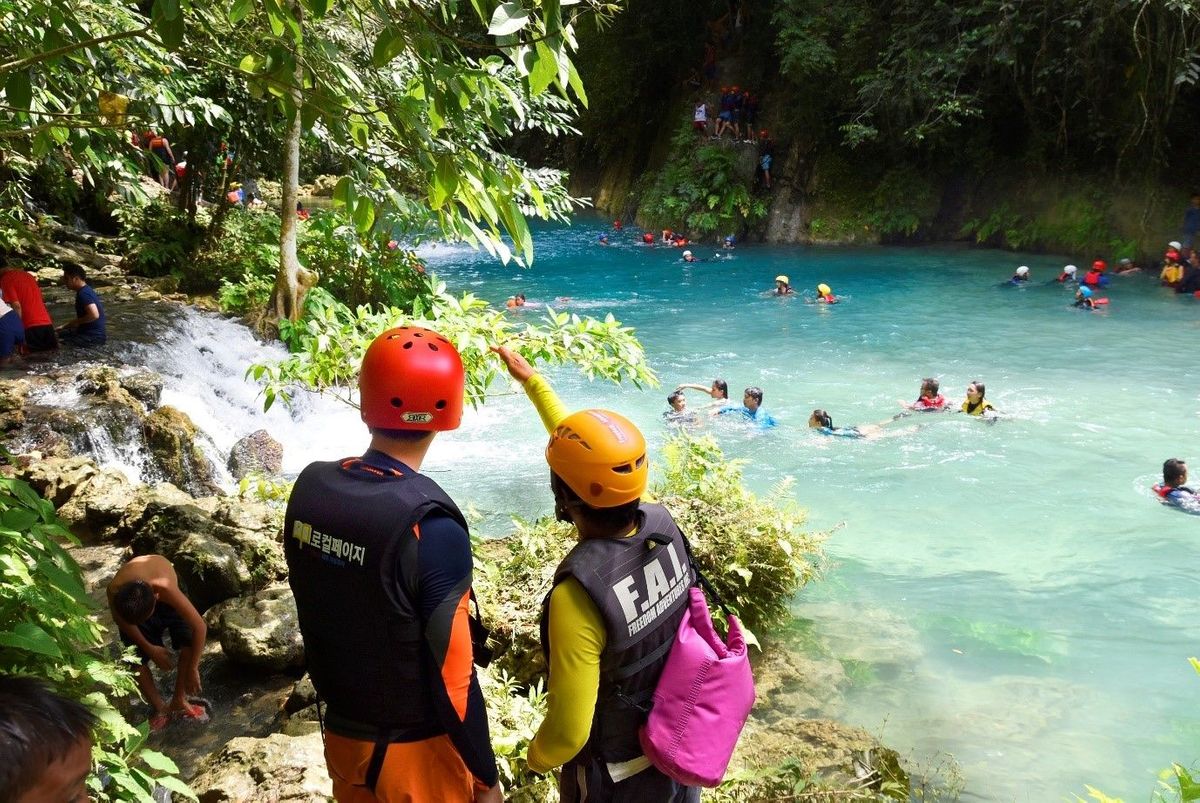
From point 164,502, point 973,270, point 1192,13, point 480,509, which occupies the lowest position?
point 480,509

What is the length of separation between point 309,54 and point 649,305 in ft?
51.4

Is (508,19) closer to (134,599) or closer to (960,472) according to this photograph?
(134,599)

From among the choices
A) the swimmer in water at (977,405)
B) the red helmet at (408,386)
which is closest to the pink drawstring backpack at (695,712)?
the red helmet at (408,386)

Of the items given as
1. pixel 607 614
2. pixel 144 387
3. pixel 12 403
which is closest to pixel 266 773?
pixel 607 614

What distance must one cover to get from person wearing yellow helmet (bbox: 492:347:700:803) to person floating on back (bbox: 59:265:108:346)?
937 centimetres

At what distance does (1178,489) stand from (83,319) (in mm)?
11773

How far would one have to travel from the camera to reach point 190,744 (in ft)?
14.4

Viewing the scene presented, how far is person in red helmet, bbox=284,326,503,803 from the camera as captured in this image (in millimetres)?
1952

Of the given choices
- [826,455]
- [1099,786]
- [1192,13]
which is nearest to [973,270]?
[1192,13]

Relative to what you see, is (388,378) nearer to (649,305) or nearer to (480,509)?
(480,509)

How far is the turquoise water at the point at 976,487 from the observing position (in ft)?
17.7

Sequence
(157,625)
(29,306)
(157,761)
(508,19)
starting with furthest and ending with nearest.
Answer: (29,306), (157,625), (157,761), (508,19)

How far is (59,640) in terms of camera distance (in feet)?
8.11

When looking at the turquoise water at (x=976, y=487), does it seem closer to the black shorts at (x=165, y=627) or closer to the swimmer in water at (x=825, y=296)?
the swimmer in water at (x=825, y=296)
